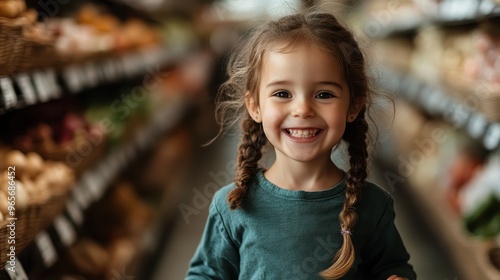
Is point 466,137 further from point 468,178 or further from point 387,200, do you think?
point 387,200

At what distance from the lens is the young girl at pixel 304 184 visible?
1.25m

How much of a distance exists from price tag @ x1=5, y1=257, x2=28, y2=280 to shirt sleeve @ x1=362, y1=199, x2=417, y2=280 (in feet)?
2.72

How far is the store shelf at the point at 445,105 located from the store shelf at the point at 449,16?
0.92ft

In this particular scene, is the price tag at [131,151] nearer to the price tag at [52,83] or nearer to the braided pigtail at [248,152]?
the price tag at [52,83]

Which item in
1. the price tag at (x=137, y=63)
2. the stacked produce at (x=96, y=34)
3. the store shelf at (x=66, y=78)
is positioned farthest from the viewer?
the price tag at (x=137, y=63)

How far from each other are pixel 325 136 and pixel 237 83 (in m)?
0.26

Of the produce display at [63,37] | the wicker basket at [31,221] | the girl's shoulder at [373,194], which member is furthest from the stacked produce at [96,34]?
the girl's shoulder at [373,194]

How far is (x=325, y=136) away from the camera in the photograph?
1.25 metres

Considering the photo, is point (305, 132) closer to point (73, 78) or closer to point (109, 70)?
point (73, 78)

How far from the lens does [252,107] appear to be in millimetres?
1360

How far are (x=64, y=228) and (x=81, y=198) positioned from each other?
0.29m

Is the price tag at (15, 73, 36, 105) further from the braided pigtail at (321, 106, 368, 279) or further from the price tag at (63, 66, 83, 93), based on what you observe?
the braided pigtail at (321, 106, 368, 279)

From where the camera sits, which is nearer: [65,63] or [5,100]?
[5,100]

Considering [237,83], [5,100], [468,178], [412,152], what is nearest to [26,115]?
[5,100]
